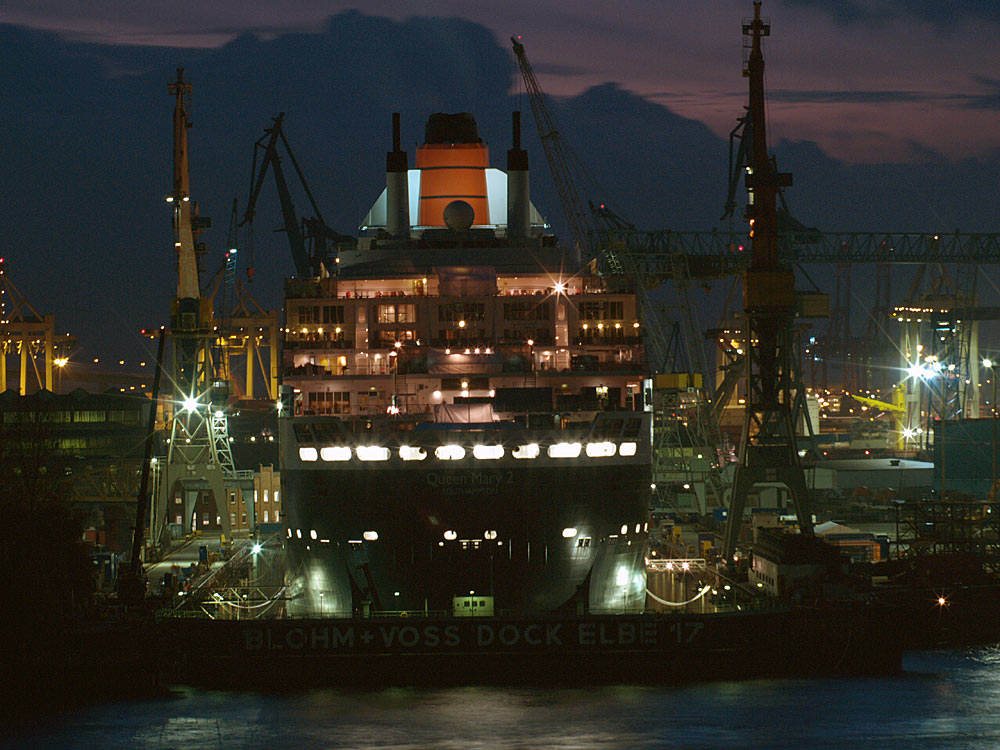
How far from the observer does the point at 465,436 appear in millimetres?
47156

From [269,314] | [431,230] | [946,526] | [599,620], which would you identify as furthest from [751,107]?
[269,314]

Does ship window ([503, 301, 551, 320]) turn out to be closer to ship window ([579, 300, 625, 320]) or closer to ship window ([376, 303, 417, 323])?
ship window ([579, 300, 625, 320])

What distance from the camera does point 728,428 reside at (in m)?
154

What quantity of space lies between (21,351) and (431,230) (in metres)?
87.2

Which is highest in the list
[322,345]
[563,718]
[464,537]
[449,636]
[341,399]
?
[322,345]

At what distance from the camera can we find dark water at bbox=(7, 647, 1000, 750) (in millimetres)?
40281

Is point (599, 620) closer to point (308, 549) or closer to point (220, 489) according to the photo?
point (308, 549)

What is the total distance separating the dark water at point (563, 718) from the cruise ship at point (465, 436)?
364cm

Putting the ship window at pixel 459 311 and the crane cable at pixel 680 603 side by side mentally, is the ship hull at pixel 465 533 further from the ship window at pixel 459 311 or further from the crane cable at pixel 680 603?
the ship window at pixel 459 311

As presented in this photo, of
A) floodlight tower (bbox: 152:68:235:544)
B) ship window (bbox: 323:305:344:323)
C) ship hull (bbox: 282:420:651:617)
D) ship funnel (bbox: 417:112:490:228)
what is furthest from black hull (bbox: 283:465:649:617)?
floodlight tower (bbox: 152:68:235:544)

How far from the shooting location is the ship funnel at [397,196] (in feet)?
212

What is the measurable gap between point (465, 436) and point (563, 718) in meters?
9.64

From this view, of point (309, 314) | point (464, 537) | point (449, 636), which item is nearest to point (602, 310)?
point (309, 314)

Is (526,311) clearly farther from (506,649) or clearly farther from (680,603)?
(506,649)
